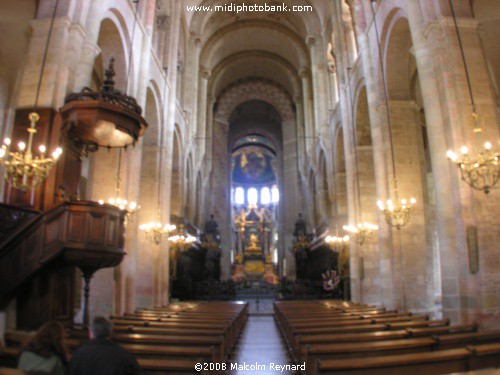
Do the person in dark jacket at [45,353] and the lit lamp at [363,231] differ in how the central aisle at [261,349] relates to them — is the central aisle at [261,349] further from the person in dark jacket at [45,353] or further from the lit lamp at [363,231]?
the lit lamp at [363,231]

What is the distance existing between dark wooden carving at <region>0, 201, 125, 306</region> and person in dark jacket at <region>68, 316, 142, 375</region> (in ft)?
11.5

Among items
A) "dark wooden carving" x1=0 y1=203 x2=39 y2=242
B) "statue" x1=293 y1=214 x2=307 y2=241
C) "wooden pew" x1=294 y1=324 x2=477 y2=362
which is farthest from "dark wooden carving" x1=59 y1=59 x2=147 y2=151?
"statue" x1=293 y1=214 x2=307 y2=241

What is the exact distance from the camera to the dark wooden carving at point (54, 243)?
6133 millimetres

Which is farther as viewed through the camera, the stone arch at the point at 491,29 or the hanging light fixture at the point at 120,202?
the stone arch at the point at 491,29

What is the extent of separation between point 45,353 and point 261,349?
6.39 metres

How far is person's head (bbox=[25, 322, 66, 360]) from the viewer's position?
2.94 meters

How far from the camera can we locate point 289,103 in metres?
33.2

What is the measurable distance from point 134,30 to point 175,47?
5.39m

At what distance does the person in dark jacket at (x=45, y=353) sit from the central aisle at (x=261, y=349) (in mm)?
3900

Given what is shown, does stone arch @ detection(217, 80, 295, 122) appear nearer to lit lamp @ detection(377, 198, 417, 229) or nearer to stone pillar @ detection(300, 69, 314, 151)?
stone pillar @ detection(300, 69, 314, 151)

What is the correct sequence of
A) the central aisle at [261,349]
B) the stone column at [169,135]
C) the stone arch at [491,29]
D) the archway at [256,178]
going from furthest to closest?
1. the archway at [256,178]
2. the stone column at [169,135]
3. the stone arch at [491,29]
4. the central aisle at [261,349]

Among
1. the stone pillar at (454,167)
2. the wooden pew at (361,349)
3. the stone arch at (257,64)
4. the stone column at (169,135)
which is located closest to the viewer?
the wooden pew at (361,349)

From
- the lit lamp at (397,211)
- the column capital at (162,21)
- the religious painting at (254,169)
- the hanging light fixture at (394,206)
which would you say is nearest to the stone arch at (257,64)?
the column capital at (162,21)

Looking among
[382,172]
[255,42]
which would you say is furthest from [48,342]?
[255,42]
